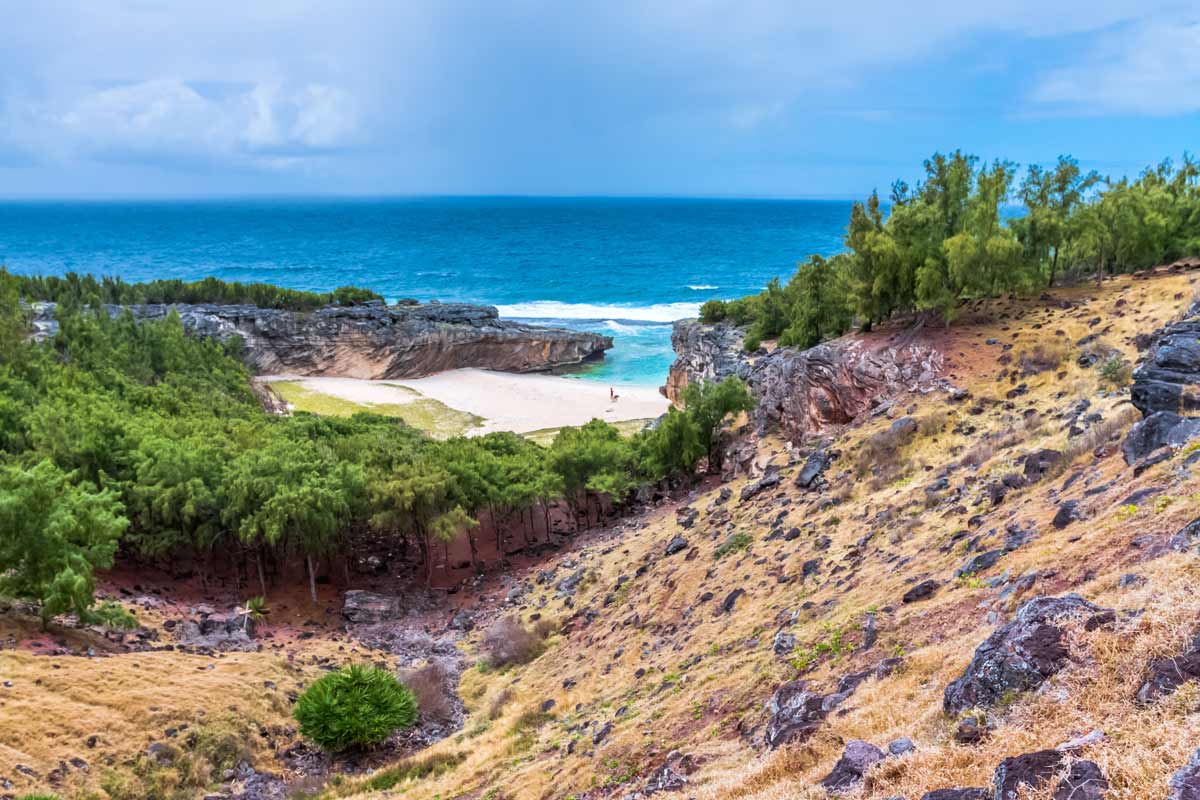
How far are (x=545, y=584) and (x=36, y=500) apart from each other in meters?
18.1

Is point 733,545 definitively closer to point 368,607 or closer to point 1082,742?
point 368,607

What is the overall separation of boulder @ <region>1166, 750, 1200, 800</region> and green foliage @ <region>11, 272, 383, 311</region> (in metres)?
91.3

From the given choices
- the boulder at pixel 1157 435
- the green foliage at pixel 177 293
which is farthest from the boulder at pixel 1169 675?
the green foliage at pixel 177 293

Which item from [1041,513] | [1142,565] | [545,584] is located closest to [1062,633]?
[1142,565]

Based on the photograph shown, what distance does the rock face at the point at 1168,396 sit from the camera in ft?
48.4

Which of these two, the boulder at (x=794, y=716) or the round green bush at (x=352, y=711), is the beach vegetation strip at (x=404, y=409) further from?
the boulder at (x=794, y=716)

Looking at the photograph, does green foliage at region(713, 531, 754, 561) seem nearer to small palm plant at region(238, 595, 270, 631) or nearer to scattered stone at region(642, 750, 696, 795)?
scattered stone at region(642, 750, 696, 795)

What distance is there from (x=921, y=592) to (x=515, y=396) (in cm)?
6011

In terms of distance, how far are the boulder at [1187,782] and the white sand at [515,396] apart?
54.6 meters

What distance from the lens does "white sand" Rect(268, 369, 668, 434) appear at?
63.0 m

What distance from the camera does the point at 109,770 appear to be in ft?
55.4

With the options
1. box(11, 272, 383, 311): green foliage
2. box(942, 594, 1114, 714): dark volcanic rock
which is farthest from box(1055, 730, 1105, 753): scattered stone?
box(11, 272, 383, 311): green foliage

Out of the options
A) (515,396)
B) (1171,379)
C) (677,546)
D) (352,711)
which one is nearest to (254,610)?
(352,711)

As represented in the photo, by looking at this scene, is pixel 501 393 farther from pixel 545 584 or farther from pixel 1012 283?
pixel 1012 283
